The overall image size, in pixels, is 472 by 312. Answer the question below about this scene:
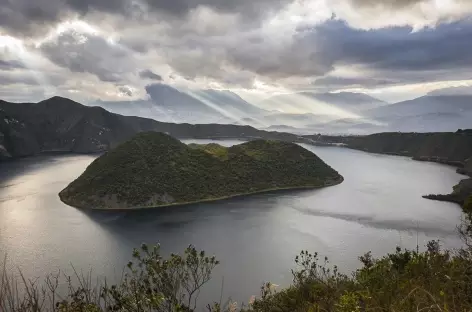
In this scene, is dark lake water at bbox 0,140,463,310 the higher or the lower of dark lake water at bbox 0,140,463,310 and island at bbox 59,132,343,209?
the lower

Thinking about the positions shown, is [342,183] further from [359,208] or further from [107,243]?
[107,243]

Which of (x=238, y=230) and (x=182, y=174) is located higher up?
(x=182, y=174)

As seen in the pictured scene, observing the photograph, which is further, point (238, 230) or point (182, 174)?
point (182, 174)

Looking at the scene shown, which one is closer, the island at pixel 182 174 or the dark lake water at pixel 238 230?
the dark lake water at pixel 238 230

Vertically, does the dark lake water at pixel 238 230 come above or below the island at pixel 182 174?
below

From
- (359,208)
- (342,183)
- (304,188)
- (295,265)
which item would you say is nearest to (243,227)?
(295,265)
